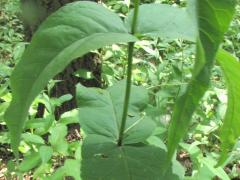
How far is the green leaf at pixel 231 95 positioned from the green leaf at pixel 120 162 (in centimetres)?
18

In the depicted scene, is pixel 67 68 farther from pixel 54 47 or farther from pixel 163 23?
pixel 54 47

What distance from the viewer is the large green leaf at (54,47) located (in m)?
0.63

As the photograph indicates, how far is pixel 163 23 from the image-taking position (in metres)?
0.91

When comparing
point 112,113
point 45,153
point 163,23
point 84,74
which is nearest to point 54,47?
point 163,23

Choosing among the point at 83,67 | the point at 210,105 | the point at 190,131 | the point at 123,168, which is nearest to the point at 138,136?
the point at 123,168

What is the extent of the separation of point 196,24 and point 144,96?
0.78 meters

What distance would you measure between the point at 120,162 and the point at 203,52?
0.54 metres

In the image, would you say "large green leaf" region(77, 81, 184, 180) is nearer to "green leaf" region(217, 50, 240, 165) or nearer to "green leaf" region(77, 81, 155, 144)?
"green leaf" region(77, 81, 155, 144)

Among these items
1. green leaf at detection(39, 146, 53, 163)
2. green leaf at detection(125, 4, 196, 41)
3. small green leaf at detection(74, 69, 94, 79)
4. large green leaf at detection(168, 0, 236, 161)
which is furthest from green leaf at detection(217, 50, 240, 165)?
small green leaf at detection(74, 69, 94, 79)

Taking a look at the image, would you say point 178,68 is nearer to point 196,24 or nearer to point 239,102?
point 239,102

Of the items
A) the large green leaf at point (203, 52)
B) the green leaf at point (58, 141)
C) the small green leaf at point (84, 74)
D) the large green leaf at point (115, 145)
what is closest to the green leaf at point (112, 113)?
the large green leaf at point (115, 145)

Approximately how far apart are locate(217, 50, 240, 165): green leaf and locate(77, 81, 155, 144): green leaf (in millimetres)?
279

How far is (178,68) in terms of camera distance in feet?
6.72

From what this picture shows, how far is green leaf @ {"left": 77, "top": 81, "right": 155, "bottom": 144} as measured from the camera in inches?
41.2
